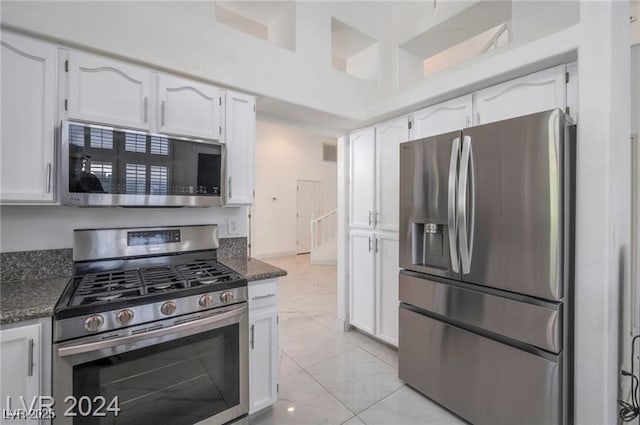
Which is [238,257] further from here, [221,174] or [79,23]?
[79,23]

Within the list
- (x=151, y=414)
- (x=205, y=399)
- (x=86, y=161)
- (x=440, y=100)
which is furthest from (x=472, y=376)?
(x=86, y=161)

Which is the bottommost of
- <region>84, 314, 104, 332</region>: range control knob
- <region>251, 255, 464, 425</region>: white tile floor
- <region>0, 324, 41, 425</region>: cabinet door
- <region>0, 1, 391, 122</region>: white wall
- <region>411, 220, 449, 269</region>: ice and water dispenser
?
<region>251, 255, 464, 425</region>: white tile floor

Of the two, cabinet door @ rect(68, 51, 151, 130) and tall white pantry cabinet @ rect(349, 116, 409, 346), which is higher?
cabinet door @ rect(68, 51, 151, 130)

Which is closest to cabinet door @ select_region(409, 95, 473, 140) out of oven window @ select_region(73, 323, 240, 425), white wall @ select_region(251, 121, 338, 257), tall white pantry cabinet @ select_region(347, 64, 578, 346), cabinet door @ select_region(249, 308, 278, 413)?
tall white pantry cabinet @ select_region(347, 64, 578, 346)

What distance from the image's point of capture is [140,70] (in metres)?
1.79

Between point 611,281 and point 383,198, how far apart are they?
172 centimetres

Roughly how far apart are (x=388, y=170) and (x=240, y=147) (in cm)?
142

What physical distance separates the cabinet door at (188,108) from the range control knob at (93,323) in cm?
113

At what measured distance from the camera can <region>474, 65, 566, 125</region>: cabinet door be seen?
1786 mm

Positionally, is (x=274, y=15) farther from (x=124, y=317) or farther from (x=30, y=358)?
(x=30, y=358)

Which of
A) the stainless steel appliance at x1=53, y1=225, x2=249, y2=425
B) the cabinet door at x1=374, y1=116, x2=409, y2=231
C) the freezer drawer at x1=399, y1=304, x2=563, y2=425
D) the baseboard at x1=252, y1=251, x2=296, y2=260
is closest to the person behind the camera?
the stainless steel appliance at x1=53, y1=225, x2=249, y2=425

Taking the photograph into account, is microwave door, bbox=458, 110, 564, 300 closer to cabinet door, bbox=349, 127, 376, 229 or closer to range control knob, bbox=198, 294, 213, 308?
cabinet door, bbox=349, 127, 376, 229

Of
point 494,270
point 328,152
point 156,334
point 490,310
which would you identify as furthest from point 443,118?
point 328,152

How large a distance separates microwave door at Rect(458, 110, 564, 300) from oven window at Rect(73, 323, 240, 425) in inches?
61.0
